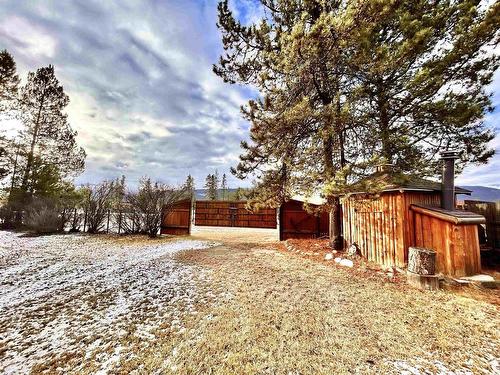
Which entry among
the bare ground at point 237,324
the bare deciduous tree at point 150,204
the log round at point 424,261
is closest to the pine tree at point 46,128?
the bare deciduous tree at point 150,204

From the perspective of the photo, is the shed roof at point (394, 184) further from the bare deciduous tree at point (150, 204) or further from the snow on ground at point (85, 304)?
the bare deciduous tree at point (150, 204)

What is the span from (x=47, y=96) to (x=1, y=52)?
293 centimetres

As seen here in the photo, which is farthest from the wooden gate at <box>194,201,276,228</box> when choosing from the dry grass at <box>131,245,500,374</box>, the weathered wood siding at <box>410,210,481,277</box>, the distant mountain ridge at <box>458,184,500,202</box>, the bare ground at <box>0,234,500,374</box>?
the dry grass at <box>131,245,500,374</box>

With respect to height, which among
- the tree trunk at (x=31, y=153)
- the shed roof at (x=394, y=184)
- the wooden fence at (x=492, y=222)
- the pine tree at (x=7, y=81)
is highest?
the pine tree at (x=7, y=81)

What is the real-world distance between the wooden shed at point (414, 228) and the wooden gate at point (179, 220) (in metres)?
8.49

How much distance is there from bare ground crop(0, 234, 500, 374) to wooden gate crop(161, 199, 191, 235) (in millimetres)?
6525

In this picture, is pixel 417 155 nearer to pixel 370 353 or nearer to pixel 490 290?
pixel 490 290

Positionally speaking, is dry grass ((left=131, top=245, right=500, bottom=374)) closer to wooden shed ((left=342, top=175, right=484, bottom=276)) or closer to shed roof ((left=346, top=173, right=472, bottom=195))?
wooden shed ((left=342, top=175, right=484, bottom=276))

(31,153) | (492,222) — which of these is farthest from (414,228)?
(31,153)

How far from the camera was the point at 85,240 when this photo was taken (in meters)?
9.56

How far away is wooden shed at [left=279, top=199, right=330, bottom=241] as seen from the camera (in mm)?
10945

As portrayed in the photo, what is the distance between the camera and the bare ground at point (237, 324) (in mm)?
2410

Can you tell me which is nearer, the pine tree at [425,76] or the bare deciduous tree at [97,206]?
the pine tree at [425,76]

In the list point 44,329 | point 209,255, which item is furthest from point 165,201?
point 44,329
